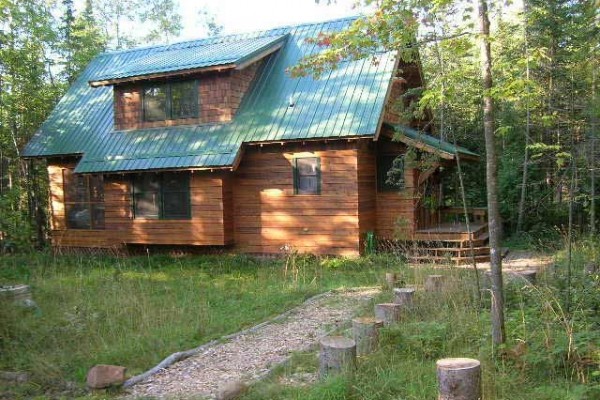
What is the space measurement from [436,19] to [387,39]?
68cm

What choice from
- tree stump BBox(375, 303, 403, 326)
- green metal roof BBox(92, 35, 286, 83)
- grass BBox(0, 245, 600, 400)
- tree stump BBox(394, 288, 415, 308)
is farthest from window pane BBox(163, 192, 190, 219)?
tree stump BBox(375, 303, 403, 326)

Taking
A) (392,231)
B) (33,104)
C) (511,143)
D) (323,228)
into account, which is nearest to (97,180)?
(33,104)

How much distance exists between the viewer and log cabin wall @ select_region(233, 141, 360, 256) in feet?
45.6

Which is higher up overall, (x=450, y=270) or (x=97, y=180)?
(x=97, y=180)

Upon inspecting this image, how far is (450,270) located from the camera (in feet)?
31.8

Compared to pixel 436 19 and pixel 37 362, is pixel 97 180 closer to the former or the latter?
pixel 37 362

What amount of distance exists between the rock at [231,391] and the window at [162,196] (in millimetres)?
10058

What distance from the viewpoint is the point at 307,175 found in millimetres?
14422

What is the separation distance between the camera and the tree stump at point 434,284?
320 inches

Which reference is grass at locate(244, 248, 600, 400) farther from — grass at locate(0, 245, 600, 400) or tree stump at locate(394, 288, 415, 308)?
tree stump at locate(394, 288, 415, 308)

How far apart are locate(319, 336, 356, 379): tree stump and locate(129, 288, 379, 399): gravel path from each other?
2.90 feet

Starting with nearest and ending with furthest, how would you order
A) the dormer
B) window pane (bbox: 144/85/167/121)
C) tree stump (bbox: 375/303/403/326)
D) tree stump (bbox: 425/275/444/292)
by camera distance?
tree stump (bbox: 375/303/403/326)
tree stump (bbox: 425/275/444/292)
the dormer
window pane (bbox: 144/85/167/121)

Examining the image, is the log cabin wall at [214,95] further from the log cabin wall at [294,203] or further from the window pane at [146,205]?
the window pane at [146,205]

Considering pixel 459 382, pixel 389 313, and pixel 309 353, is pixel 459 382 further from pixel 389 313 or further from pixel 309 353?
pixel 389 313
